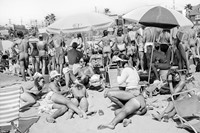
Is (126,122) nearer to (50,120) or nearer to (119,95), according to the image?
(119,95)

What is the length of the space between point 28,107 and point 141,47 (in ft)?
13.3

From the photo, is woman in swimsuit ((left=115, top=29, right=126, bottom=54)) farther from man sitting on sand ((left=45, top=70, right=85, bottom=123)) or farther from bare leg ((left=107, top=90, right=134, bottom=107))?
bare leg ((left=107, top=90, right=134, bottom=107))

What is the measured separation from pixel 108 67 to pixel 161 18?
219 centimetres

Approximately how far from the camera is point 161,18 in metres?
5.30

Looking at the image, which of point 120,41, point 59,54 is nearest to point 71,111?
point 59,54

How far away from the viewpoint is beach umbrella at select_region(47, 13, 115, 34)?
21.8ft

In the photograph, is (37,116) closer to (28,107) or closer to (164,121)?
(28,107)

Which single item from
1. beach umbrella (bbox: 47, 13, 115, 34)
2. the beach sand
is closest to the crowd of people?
the beach sand

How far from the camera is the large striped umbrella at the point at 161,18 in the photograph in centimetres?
524

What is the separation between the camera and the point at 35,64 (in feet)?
28.1

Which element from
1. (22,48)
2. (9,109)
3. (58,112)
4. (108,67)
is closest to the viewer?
(9,109)

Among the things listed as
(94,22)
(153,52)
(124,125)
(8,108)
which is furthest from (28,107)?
(153,52)

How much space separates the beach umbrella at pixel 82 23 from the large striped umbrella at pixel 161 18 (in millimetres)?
1113

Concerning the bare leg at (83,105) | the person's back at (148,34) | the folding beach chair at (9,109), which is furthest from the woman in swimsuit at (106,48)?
the folding beach chair at (9,109)
